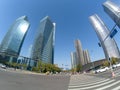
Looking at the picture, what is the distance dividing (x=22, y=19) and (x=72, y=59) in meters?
91.8

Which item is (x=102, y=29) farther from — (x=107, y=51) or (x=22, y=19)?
(x=22, y=19)

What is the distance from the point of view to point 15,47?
Result: 11862cm

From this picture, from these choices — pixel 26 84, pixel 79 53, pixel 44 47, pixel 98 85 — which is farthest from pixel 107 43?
pixel 26 84

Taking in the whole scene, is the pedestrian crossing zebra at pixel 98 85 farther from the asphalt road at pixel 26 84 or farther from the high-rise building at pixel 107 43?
the high-rise building at pixel 107 43

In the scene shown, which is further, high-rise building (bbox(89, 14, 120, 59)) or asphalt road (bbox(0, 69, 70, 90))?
high-rise building (bbox(89, 14, 120, 59))

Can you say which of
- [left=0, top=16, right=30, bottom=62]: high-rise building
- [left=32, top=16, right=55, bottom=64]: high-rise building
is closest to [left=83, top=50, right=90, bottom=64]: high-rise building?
[left=32, top=16, right=55, bottom=64]: high-rise building

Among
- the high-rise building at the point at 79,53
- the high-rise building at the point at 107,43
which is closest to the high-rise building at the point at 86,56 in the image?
the high-rise building at the point at 79,53

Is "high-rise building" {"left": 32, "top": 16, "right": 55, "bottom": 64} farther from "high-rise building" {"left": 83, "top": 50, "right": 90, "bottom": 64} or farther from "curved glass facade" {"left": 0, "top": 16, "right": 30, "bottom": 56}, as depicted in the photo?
"high-rise building" {"left": 83, "top": 50, "right": 90, "bottom": 64}

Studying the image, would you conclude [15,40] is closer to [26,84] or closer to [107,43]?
[107,43]

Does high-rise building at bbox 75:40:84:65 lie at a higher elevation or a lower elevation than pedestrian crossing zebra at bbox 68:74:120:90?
higher

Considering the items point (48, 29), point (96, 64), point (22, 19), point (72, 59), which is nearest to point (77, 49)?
point (72, 59)

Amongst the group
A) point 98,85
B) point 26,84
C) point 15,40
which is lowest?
point 98,85

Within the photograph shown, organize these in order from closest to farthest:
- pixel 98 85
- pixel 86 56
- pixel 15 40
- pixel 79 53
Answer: pixel 98 85 → pixel 15 40 → pixel 86 56 → pixel 79 53

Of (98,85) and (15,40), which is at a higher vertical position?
(15,40)
